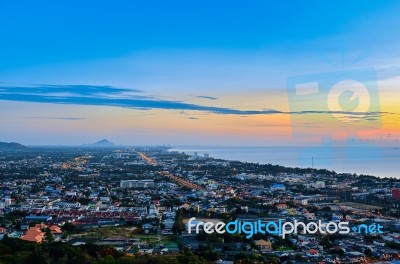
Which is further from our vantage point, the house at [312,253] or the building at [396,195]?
the building at [396,195]

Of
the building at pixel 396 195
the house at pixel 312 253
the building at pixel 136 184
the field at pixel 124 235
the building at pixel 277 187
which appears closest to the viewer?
the house at pixel 312 253

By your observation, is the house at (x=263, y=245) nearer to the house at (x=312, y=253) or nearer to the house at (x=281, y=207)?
the house at (x=312, y=253)

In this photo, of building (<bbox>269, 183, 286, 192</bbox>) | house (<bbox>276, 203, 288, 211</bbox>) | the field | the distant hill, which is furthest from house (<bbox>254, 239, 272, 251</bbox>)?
the distant hill

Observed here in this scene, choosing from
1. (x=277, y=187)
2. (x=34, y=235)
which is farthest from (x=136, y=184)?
(x=34, y=235)

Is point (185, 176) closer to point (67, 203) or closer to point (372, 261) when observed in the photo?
point (67, 203)

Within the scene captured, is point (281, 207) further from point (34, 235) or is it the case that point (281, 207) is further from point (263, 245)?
point (34, 235)

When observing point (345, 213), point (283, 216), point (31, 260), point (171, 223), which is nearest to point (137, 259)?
point (31, 260)

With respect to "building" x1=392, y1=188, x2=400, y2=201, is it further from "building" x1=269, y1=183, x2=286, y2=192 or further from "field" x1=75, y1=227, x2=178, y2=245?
"field" x1=75, y1=227, x2=178, y2=245

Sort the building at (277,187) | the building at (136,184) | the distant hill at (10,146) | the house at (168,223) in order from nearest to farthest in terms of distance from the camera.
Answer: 1. the house at (168,223)
2. the building at (277,187)
3. the building at (136,184)
4. the distant hill at (10,146)

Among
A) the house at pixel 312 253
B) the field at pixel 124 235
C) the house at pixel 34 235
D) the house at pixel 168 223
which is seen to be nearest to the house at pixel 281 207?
the house at pixel 168 223
